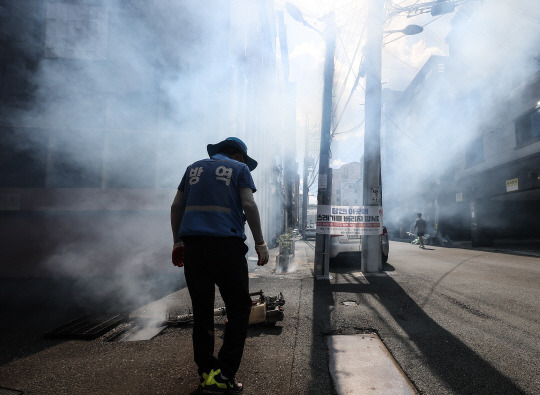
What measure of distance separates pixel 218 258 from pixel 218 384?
0.68 meters

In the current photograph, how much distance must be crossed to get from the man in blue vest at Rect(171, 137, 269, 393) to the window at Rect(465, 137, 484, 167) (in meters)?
15.1

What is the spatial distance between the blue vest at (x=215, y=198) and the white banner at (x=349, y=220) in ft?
11.5

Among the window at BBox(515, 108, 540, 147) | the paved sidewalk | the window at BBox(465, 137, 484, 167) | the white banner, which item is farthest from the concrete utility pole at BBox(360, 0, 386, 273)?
the window at BBox(465, 137, 484, 167)

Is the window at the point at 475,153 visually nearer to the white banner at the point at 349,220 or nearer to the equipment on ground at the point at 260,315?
the white banner at the point at 349,220

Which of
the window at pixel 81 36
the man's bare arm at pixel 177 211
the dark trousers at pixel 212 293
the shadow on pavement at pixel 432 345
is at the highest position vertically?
the window at pixel 81 36

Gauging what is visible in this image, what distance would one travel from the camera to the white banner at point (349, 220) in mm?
5180

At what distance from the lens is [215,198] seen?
5.70ft

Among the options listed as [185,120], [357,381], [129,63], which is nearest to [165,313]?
[357,381]

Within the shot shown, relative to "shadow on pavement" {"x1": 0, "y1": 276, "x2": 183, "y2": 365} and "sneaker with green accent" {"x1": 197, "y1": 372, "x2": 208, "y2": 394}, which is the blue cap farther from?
"shadow on pavement" {"x1": 0, "y1": 276, "x2": 183, "y2": 365}

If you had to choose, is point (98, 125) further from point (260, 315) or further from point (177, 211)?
point (260, 315)

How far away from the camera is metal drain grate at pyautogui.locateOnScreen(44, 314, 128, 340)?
257 cm

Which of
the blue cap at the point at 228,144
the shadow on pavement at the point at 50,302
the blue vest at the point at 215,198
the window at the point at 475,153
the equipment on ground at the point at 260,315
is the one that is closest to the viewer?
the blue vest at the point at 215,198

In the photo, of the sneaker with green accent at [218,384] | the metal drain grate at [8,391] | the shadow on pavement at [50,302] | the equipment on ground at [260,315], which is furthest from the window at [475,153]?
the metal drain grate at [8,391]

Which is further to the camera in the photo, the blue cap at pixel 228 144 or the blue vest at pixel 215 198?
the blue cap at pixel 228 144
